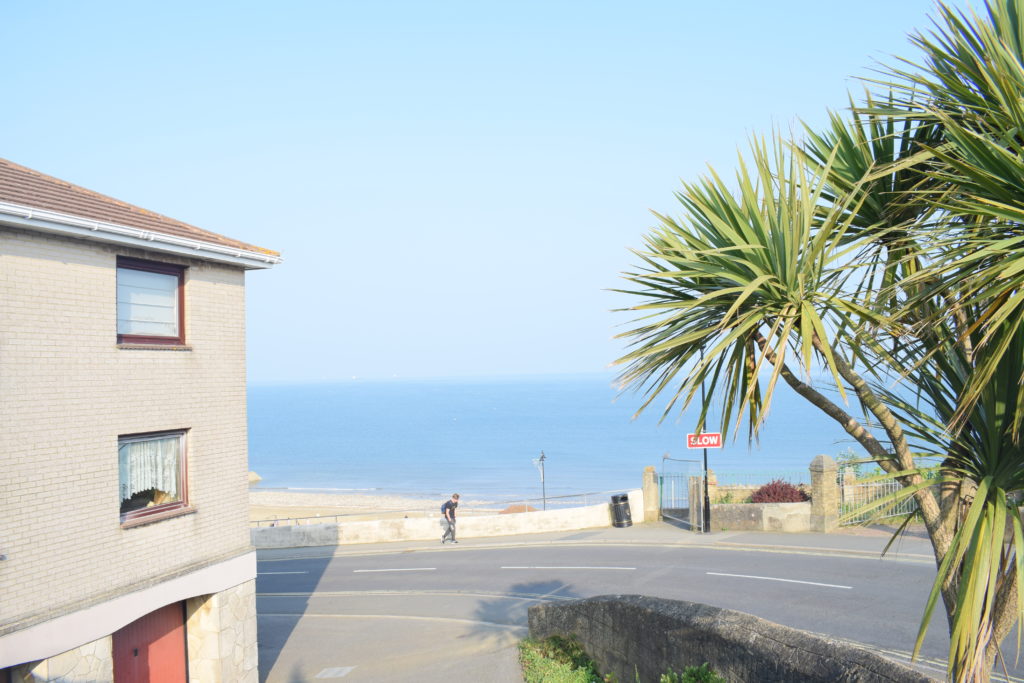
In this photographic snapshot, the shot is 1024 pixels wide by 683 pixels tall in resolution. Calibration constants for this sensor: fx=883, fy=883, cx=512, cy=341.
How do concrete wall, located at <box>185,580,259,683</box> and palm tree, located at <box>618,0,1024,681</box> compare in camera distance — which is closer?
palm tree, located at <box>618,0,1024,681</box>

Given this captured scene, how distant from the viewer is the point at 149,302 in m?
13.0

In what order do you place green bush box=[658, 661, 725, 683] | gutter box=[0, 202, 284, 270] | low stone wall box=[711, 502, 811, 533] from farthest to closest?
1. low stone wall box=[711, 502, 811, 533]
2. gutter box=[0, 202, 284, 270]
3. green bush box=[658, 661, 725, 683]

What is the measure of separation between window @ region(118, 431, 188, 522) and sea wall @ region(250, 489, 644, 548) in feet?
54.7

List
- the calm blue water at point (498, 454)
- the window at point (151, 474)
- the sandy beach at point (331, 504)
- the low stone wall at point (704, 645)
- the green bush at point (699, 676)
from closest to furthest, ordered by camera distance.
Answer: the low stone wall at point (704, 645) → the green bush at point (699, 676) → the window at point (151, 474) → the sandy beach at point (331, 504) → the calm blue water at point (498, 454)

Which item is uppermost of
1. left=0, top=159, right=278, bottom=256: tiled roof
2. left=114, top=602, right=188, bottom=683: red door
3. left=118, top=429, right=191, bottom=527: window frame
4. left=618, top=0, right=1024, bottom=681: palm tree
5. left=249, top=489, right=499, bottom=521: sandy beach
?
left=0, top=159, right=278, bottom=256: tiled roof

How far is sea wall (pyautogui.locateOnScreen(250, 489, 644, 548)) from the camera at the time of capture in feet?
97.0

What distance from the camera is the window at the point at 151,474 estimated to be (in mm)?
12383

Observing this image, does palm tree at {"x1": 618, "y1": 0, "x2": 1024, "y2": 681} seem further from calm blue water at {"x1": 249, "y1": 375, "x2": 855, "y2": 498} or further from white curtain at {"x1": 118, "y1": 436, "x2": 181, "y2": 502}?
calm blue water at {"x1": 249, "y1": 375, "x2": 855, "y2": 498}

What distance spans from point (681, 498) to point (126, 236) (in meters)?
22.7

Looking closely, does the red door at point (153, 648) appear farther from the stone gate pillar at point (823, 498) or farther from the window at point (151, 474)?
Answer: the stone gate pillar at point (823, 498)

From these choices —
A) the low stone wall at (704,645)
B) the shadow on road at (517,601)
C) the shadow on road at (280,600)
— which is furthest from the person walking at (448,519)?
the low stone wall at (704,645)

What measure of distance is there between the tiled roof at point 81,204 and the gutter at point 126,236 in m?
0.12

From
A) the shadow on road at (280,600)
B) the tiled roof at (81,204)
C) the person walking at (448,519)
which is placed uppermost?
the tiled roof at (81,204)

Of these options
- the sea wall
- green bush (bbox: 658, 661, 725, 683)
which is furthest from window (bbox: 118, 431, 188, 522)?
the sea wall
